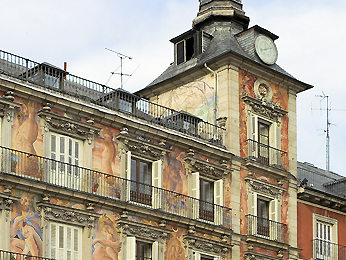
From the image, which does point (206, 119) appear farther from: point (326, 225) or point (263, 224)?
point (326, 225)

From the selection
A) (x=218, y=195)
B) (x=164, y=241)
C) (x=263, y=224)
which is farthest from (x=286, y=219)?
(x=164, y=241)

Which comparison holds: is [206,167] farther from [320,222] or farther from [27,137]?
[27,137]

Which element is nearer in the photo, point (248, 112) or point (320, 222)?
point (248, 112)

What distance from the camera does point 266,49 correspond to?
1547 inches

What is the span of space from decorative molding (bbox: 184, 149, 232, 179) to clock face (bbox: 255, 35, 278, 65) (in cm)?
618

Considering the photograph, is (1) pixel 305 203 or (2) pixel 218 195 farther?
(1) pixel 305 203

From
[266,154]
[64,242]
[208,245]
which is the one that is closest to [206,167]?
[208,245]

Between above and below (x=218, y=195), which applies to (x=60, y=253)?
below

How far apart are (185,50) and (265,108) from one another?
5.24 metres

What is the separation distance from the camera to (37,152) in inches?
1158

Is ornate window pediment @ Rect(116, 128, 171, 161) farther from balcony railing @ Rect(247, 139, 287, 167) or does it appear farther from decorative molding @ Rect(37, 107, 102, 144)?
balcony railing @ Rect(247, 139, 287, 167)

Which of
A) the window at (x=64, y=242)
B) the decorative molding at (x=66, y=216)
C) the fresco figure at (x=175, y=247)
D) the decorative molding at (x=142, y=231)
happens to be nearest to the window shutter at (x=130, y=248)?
the decorative molding at (x=142, y=231)

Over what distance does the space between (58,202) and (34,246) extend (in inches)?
74.9

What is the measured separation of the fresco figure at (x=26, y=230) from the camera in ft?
91.5
